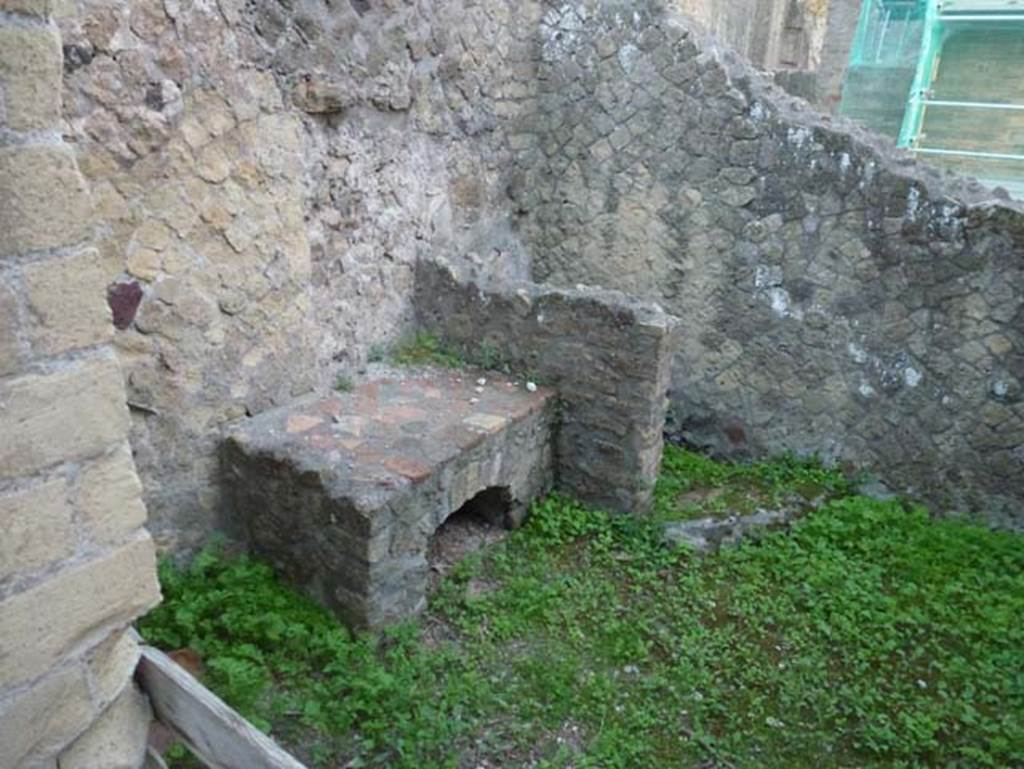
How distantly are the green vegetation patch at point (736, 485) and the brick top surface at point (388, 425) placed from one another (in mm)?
1035

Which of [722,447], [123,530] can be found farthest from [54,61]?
[722,447]

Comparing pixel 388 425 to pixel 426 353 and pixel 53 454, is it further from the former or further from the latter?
pixel 53 454

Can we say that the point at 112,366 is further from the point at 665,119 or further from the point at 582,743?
the point at 665,119

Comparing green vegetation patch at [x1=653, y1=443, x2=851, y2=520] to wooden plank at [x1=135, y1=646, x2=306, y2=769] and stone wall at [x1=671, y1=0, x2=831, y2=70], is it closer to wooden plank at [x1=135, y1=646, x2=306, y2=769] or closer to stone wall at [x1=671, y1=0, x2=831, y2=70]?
wooden plank at [x1=135, y1=646, x2=306, y2=769]

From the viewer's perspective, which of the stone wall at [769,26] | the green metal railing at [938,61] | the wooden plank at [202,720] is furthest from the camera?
the stone wall at [769,26]

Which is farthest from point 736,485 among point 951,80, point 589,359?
point 951,80

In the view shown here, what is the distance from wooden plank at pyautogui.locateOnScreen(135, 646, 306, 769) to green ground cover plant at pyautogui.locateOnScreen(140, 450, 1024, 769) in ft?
3.18

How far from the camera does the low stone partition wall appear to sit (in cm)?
391

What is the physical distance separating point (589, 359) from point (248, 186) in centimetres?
184

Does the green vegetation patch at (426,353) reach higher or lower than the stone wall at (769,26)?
lower

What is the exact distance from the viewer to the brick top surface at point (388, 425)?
317 cm

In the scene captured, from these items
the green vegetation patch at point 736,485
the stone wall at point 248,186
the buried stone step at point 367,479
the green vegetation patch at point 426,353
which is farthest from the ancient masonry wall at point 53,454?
the green vegetation patch at point 736,485

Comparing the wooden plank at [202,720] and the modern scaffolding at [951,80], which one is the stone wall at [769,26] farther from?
the wooden plank at [202,720]

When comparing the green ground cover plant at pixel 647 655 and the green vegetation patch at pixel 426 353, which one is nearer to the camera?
the green ground cover plant at pixel 647 655
